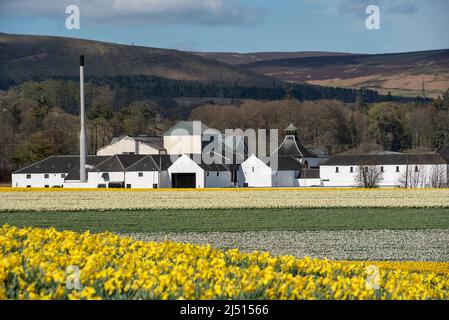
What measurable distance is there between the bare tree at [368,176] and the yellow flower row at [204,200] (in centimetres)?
2653

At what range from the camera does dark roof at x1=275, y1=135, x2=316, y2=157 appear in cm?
12475

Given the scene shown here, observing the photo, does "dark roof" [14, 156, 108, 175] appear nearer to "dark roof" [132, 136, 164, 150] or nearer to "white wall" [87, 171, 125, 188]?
"white wall" [87, 171, 125, 188]

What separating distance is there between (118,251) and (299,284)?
4038mm

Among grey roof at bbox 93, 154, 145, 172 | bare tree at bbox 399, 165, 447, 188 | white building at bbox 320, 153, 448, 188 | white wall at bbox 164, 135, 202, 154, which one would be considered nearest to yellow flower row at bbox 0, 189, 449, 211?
grey roof at bbox 93, 154, 145, 172

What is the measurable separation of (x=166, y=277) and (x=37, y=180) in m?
94.5

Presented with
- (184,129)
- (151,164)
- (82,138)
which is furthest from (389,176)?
(82,138)

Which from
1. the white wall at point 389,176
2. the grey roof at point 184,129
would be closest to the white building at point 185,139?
the grey roof at point 184,129

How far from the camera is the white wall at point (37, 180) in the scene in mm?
102062

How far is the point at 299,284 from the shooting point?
1120 centimetres

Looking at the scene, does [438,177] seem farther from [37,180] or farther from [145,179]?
[37,180]

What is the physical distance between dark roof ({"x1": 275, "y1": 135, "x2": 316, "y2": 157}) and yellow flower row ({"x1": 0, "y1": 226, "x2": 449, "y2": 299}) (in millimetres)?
109967

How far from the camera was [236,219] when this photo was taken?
44.9 m

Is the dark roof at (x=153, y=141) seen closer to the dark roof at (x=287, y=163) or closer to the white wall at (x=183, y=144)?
the white wall at (x=183, y=144)
